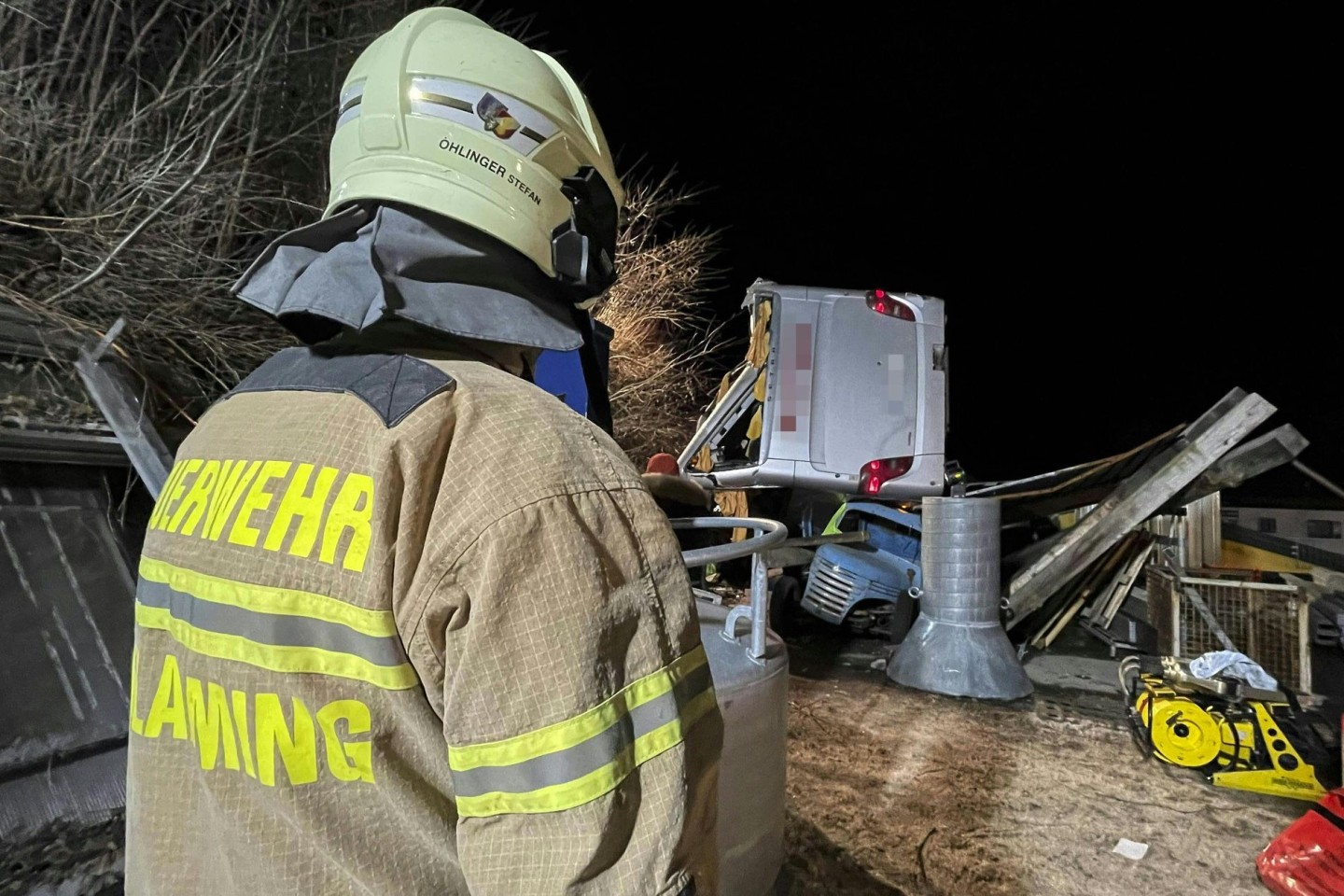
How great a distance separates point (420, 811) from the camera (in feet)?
2.80

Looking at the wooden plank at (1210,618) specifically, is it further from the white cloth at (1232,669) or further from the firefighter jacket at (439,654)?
the firefighter jacket at (439,654)

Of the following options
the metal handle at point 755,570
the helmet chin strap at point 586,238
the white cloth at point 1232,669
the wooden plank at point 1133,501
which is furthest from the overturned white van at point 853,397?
the helmet chin strap at point 586,238

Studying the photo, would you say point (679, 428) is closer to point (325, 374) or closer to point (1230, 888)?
point (1230, 888)

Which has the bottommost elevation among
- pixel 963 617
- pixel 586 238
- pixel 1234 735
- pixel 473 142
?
pixel 1234 735

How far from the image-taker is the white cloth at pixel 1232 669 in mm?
3820

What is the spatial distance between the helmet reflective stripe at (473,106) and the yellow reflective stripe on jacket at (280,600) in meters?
0.78

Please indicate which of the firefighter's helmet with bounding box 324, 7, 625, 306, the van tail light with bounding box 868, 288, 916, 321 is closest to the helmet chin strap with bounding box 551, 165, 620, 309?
the firefighter's helmet with bounding box 324, 7, 625, 306

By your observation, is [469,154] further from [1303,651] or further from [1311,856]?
[1303,651]

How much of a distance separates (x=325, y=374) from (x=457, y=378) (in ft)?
0.74

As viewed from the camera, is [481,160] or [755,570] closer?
[481,160]

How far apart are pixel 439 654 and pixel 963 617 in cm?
456

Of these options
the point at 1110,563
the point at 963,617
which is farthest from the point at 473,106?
the point at 1110,563

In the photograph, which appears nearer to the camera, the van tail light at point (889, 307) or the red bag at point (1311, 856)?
the red bag at point (1311, 856)

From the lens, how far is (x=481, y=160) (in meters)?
1.14
